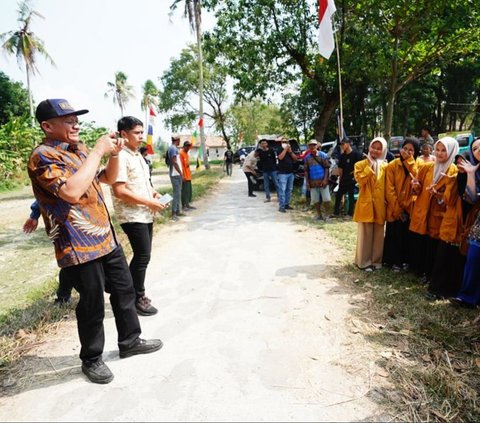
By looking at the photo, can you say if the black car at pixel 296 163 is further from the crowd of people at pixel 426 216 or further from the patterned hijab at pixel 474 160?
the patterned hijab at pixel 474 160

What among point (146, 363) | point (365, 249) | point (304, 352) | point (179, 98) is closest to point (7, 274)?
point (146, 363)

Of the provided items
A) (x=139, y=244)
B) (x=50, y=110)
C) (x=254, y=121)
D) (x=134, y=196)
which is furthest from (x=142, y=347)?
(x=254, y=121)

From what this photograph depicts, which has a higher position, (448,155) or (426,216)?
(448,155)

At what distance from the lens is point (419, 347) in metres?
2.75

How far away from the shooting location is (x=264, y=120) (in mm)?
52562

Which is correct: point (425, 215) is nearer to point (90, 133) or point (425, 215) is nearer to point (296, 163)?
point (296, 163)

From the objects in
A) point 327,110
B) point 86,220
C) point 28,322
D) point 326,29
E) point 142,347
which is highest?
point 326,29

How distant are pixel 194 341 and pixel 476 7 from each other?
12.0m

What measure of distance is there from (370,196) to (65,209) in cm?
360

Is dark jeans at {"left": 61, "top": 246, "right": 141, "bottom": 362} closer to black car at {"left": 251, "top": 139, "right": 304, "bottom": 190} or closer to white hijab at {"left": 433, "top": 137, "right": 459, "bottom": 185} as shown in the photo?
white hijab at {"left": 433, "top": 137, "right": 459, "bottom": 185}

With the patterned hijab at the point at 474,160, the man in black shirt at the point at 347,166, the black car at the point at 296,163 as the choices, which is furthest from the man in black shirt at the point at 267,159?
the patterned hijab at the point at 474,160

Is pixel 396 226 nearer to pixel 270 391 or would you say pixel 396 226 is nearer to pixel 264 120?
pixel 270 391

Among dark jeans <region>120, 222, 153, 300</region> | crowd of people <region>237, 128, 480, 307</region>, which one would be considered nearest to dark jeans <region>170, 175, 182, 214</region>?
crowd of people <region>237, 128, 480, 307</region>

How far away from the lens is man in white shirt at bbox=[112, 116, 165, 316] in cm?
305
